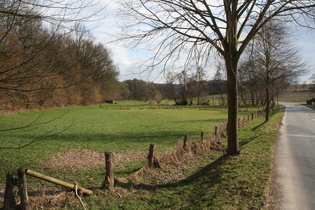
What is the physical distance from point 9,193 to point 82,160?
16.2 ft

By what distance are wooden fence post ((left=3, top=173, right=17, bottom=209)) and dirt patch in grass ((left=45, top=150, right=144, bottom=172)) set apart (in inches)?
139

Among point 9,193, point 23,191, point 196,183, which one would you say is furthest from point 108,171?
point 196,183

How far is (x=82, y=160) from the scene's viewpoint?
29.5 feet

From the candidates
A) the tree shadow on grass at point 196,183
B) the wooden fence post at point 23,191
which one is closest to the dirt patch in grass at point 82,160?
the tree shadow on grass at point 196,183

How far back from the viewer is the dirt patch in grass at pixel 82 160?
7.98 m

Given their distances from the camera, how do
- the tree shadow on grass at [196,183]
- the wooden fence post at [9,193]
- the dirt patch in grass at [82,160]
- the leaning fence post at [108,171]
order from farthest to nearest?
1. the dirt patch in grass at [82,160]
2. the tree shadow on grass at [196,183]
3. the leaning fence post at [108,171]
4. the wooden fence post at [9,193]

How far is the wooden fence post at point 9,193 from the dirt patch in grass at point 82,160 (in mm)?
3538

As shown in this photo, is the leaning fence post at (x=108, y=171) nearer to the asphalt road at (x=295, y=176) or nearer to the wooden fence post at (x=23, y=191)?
the wooden fence post at (x=23, y=191)

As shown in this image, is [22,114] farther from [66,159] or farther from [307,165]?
[307,165]

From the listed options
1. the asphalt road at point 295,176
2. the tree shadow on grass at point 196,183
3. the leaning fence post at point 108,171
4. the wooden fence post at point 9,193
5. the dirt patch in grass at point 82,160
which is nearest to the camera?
the wooden fence post at point 9,193

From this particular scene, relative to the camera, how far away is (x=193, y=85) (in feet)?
27.5

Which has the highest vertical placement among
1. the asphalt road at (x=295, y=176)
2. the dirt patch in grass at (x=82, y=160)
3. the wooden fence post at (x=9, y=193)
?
the wooden fence post at (x=9, y=193)

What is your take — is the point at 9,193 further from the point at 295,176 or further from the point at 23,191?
the point at 295,176

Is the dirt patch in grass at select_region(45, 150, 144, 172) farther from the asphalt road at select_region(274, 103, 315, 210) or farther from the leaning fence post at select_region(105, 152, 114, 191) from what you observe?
the asphalt road at select_region(274, 103, 315, 210)
